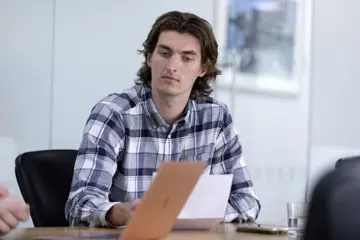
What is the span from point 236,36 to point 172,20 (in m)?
2.12

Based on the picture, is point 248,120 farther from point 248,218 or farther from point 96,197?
point 96,197

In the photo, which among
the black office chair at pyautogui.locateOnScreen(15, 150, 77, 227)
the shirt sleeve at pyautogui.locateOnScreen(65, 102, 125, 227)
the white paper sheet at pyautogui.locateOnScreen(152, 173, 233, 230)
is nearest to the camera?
the white paper sheet at pyautogui.locateOnScreen(152, 173, 233, 230)

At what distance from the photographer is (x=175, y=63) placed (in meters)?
2.79

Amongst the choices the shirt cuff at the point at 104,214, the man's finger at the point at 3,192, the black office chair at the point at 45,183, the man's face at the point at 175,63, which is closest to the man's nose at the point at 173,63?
the man's face at the point at 175,63

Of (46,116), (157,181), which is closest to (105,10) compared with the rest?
(46,116)

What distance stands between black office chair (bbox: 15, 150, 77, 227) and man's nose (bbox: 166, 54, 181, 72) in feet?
1.59

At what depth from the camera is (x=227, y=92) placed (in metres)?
4.88

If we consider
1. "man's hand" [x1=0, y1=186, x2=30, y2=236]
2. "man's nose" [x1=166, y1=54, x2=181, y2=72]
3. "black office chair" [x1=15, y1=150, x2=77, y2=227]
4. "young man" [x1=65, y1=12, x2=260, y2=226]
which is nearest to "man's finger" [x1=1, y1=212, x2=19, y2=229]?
"man's hand" [x1=0, y1=186, x2=30, y2=236]

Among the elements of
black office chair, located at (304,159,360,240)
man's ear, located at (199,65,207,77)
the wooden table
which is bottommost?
the wooden table

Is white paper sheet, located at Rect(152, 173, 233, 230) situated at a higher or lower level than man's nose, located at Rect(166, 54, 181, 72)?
lower

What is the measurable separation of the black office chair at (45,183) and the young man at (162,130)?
19 cm

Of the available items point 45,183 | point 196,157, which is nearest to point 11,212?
point 45,183

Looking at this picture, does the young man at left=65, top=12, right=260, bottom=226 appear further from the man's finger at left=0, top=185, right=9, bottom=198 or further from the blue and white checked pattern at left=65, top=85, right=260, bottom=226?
the man's finger at left=0, top=185, right=9, bottom=198

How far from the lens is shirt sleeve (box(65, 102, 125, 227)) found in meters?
2.34
